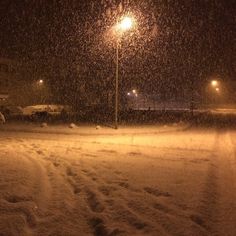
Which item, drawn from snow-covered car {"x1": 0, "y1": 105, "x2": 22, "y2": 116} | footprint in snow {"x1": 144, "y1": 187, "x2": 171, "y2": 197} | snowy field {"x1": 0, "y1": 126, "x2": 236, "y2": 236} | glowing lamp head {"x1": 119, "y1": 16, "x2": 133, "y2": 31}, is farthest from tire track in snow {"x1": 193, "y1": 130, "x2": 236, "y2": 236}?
snow-covered car {"x1": 0, "y1": 105, "x2": 22, "y2": 116}

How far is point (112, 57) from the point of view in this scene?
50062mm

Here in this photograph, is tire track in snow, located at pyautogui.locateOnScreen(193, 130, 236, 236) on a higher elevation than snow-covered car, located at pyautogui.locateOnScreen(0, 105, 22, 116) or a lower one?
lower

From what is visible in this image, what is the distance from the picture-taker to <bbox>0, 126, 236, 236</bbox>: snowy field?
582 cm

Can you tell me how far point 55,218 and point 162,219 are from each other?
5.44 ft

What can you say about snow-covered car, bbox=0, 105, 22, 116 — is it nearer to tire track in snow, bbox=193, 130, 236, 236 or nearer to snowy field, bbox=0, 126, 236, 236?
snowy field, bbox=0, 126, 236, 236

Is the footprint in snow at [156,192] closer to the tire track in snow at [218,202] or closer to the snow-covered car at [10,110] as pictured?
the tire track in snow at [218,202]

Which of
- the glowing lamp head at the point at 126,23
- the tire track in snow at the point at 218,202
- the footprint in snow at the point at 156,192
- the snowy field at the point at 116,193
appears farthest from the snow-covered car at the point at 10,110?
the footprint in snow at the point at 156,192

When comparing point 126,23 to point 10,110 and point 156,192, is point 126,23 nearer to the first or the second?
point 156,192

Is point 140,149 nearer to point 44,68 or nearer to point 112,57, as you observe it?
point 112,57

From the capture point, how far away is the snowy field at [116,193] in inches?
229

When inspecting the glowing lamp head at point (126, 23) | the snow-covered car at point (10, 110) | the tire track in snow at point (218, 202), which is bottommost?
the tire track in snow at point (218, 202)

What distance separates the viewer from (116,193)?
7691 mm

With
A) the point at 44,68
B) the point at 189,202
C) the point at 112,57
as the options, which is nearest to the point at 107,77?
the point at 112,57

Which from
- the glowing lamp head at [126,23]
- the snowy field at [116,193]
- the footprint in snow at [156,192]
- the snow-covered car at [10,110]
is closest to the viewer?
the snowy field at [116,193]
